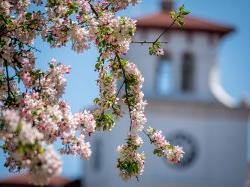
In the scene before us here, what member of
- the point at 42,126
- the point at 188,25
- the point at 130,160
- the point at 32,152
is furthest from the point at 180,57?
the point at 32,152

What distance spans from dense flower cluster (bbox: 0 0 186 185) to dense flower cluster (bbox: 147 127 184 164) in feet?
0.05

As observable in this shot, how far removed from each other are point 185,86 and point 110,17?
32.4 m

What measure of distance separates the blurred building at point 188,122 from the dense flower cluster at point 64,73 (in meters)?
29.6

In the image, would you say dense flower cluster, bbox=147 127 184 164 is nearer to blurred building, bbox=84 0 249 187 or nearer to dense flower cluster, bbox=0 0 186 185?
dense flower cluster, bbox=0 0 186 185

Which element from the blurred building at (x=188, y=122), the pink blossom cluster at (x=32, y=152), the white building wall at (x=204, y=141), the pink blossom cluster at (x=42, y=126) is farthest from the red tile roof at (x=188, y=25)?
the pink blossom cluster at (x=32, y=152)

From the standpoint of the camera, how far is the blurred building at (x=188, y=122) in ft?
133

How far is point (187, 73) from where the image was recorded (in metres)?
41.9

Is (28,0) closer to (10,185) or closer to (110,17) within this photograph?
(110,17)

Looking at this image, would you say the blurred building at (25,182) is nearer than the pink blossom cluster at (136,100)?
No

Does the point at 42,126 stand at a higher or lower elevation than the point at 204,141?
lower

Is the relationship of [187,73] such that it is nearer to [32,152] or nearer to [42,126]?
[42,126]

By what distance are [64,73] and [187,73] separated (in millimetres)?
32755

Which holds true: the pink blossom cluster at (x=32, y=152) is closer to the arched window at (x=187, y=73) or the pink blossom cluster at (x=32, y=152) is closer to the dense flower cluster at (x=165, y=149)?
the dense flower cluster at (x=165, y=149)

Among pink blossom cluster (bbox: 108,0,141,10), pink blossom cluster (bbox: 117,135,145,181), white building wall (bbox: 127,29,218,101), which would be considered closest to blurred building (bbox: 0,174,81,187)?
white building wall (bbox: 127,29,218,101)
